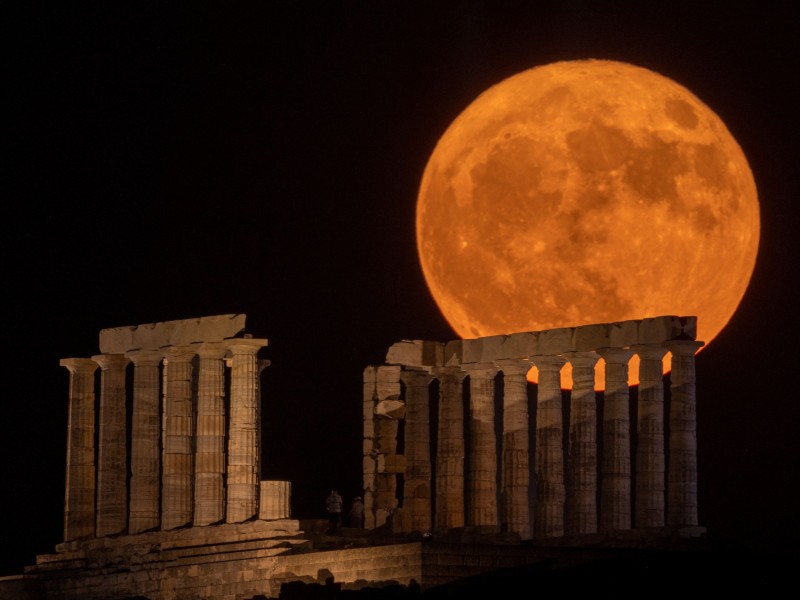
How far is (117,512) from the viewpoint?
96.6 m

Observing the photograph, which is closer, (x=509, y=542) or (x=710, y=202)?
(x=509, y=542)

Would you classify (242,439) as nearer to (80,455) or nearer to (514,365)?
(80,455)

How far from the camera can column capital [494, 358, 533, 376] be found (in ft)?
317

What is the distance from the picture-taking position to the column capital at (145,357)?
9511 centimetres

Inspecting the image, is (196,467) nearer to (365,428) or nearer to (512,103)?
(365,428)

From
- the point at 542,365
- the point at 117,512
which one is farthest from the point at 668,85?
the point at 117,512

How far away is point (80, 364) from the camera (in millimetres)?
97625

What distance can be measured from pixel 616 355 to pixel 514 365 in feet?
19.7

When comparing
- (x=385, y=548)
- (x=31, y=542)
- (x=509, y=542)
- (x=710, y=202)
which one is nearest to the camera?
(x=385, y=548)

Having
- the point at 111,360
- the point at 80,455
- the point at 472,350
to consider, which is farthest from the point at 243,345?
the point at 472,350

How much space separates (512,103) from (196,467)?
74.6ft

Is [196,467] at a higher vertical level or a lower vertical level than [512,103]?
lower

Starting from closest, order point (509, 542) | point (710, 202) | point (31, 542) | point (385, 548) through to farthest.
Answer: point (385, 548) < point (509, 542) < point (710, 202) < point (31, 542)

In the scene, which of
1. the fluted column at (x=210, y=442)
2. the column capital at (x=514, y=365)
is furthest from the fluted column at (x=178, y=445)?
the column capital at (x=514, y=365)
